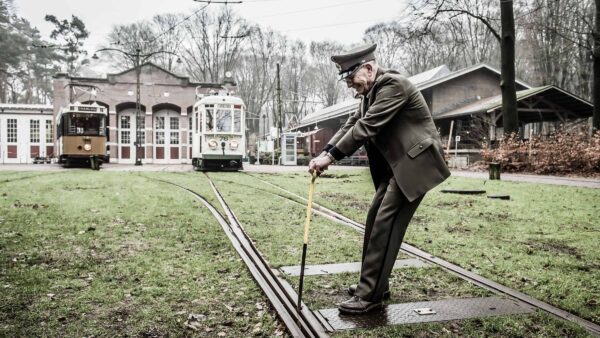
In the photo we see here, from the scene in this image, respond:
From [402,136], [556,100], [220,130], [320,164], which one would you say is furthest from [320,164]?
[556,100]

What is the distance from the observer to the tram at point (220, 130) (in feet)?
70.2

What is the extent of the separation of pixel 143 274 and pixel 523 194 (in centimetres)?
888

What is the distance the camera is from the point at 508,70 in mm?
19078

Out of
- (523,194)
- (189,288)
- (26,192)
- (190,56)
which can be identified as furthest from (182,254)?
(190,56)

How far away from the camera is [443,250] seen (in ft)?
16.6

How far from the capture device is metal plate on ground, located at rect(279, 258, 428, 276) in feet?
13.8

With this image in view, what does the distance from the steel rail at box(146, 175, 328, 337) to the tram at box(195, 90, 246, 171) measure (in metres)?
15.2

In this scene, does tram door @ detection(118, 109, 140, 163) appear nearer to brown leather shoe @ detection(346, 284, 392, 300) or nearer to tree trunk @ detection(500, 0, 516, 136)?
tree trunk @ detection(500, 0, 516, 136)

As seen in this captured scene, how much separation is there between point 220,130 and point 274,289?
18.6 metres

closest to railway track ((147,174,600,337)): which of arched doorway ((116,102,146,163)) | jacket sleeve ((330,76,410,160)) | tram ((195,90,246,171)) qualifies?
jacket sleeve ((330,76,410,160))

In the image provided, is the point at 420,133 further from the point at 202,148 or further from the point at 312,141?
the point at 312,141

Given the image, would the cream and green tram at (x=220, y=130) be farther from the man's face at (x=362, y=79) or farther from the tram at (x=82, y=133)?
the man's face at (x=362, y=79)

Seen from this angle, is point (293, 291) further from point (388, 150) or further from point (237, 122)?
point (237, 122)

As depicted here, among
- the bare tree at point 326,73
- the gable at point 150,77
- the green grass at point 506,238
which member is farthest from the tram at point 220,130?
the bare tree at point 326,73
